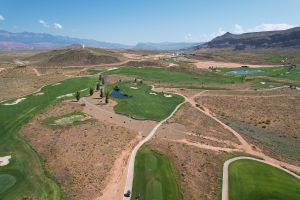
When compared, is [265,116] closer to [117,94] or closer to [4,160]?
[117,94]

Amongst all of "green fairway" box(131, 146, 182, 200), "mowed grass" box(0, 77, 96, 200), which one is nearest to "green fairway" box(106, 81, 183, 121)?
"mowed grass" box(0, 77, 96, 200)

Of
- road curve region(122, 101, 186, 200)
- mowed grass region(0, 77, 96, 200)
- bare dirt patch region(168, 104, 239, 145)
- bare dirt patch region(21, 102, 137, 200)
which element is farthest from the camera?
bare dirt patch region(168, 104, 239, 145)

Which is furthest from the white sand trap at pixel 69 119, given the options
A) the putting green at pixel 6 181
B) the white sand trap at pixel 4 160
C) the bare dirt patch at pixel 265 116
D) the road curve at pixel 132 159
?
the bare dirt patch at pixel 265 116

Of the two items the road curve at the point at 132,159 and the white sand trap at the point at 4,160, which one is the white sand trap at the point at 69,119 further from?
the white sand trap at the point at 4,160

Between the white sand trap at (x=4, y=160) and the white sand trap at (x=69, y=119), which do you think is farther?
the white sand trap at (x=69, y=119)

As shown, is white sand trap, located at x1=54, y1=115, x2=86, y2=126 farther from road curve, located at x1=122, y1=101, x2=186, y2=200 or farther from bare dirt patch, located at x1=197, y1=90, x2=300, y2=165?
bare dirt patch, located at x1=197, y1=90, x2=300, y2=165

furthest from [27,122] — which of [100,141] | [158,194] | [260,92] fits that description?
[260,92]

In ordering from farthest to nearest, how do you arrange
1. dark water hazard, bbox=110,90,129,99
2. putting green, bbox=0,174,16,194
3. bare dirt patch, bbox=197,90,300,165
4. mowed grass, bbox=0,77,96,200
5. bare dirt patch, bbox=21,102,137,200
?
dark water hazard, bbox=110,90,129,99 < bare dirt patch, bbox=197,90,300,165 < bare dirt patch, bbox=21,102,137,200 < putting green, bbox=0,174,16,194 < mowed grass, bbox=0,77,96,200
